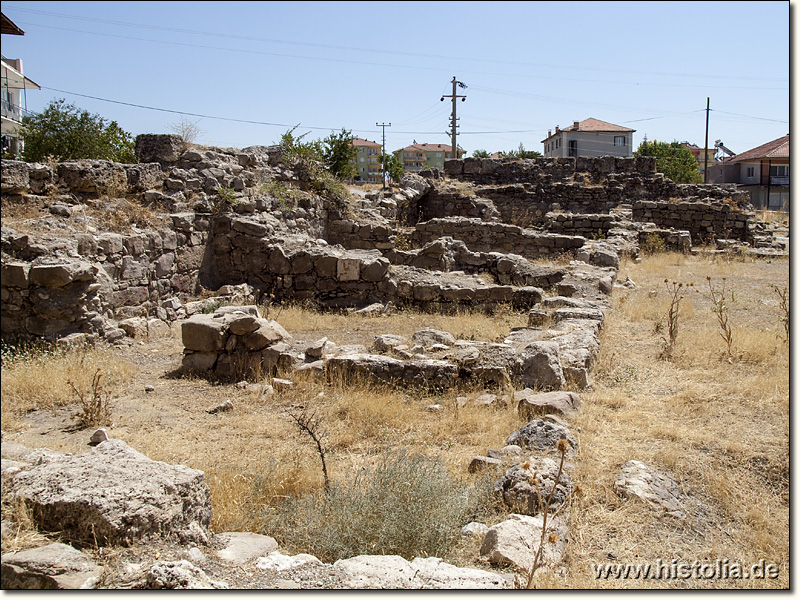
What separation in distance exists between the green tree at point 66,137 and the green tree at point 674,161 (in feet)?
151

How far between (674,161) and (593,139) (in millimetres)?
9950

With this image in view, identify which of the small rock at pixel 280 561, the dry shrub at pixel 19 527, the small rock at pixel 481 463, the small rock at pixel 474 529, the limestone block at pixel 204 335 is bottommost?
the small rock at pixel 474 529

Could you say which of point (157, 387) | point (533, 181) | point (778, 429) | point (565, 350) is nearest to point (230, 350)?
point (157, 387)

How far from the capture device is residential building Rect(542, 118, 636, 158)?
5775 cm

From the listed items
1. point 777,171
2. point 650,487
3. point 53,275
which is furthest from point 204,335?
point 777,171

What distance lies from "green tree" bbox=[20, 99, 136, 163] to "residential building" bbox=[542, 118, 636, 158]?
4379 cm

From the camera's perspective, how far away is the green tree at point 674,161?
197 ft

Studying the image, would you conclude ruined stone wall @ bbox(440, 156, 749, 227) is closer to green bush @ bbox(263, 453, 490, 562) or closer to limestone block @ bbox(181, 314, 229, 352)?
limestone block @ bbox(181, 314, 229, 352)

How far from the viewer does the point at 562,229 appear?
2014 cm

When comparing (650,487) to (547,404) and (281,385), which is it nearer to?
(547,404)

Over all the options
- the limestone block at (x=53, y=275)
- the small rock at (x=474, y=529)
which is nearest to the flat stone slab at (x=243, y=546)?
the small rock at (x=474, y=529)

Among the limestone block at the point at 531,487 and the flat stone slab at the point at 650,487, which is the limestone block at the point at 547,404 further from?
the limestone block at the point at 531,487

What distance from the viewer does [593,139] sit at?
59000 millimetres

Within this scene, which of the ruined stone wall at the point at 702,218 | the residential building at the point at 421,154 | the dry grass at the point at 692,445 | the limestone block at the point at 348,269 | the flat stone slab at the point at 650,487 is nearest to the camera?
the dry grass at the point at 692,445
